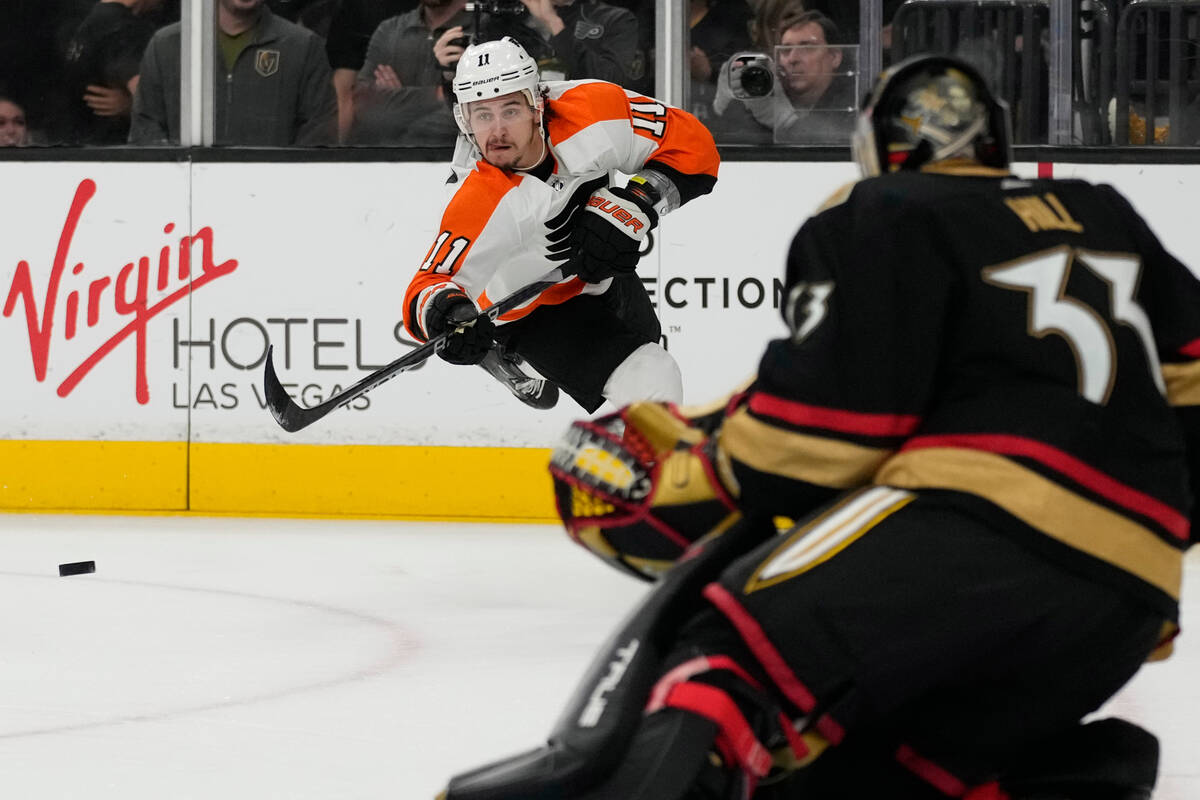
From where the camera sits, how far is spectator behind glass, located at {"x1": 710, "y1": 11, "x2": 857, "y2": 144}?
4.54 meters

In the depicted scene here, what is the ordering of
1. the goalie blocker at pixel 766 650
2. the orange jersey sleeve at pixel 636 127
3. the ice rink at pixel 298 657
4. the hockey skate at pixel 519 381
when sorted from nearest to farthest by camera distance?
1. the goalie blocker at pixel 766 650
2. the ice rink at pixel 298 657
3. the orange jersey sleeve at pixel 636 127
4. the hockey skate at pixel 519 381

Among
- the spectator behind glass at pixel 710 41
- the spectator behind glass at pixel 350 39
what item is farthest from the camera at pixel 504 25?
the spectator behind glass at pixel 710 41

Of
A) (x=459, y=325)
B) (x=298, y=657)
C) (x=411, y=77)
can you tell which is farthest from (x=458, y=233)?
(x=411, y=77)

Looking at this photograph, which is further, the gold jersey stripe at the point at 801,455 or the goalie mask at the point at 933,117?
the goalie mask at the point at 933,117

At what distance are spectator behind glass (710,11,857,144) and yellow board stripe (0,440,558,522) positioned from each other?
1008 mm

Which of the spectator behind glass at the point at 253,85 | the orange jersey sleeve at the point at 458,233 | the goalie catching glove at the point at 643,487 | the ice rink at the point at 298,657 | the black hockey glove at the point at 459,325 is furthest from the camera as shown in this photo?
the spectator behind glass at the point at 253,85

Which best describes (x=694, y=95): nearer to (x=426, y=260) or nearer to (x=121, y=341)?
(x=426, y=260)

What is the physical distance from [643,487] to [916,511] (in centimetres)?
24

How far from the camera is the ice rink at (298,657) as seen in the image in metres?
2.11

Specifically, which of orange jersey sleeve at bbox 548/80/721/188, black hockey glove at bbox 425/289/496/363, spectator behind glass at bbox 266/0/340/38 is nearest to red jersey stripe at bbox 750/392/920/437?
black hockey glove at bbox 425/289/496/363

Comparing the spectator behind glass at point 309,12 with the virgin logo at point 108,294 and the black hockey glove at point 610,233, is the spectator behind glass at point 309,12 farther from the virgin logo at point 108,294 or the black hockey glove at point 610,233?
the black hockey glove at point 610,233

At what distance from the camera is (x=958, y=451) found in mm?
1341

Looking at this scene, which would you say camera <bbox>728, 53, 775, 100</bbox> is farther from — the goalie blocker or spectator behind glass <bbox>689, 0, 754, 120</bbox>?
the goalie blocker

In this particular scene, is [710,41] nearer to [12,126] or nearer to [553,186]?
[553,186]
